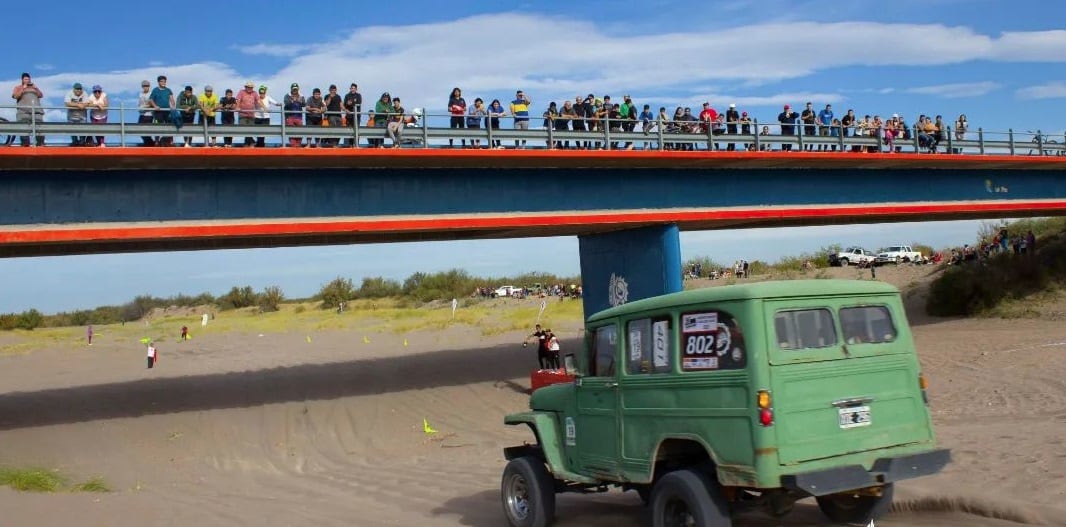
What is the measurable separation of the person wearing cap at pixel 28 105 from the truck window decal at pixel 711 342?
13730 millimetres

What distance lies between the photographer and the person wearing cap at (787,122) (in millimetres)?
23750

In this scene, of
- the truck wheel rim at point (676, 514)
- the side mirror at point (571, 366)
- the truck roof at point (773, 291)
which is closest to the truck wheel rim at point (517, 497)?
the side mirror at point (571, 366)

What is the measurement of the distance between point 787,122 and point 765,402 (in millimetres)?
19046

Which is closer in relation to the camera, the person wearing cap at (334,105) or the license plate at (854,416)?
the license plate at (854,416)

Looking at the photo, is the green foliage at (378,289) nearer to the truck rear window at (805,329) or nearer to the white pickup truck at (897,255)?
the white pickup truck at (897,255)

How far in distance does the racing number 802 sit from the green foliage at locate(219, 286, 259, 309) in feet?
303

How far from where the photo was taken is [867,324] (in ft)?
23.5

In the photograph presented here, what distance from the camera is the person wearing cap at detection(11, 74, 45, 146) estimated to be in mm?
16219

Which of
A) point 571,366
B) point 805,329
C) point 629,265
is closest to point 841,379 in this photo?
point 805,329

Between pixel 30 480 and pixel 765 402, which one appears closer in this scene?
pixel 765 402

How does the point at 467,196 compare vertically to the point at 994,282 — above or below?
above

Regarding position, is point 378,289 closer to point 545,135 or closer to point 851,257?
point 851,257

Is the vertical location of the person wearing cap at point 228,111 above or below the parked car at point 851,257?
above

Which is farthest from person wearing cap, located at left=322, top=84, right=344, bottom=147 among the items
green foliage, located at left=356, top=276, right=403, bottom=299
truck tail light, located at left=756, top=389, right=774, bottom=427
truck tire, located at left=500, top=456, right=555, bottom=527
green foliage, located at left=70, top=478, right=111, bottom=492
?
green foliage, located at left=356, top=276, right=403, bottom=299
